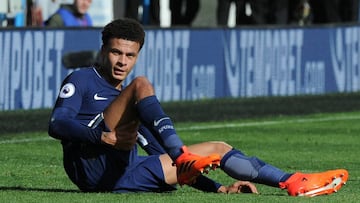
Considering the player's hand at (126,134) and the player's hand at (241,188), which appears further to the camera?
the player's hand at (241,188)

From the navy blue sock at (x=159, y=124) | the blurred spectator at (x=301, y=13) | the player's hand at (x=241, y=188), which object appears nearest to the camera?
the navy blue sock at (x=159, y=124)

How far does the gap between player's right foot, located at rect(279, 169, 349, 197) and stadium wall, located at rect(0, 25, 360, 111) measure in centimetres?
998

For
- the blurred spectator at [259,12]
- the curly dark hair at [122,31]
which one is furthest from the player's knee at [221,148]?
the blurred spectator at [259,12]

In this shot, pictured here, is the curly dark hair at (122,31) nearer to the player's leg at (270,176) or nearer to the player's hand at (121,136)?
the player's hand at (121,136)

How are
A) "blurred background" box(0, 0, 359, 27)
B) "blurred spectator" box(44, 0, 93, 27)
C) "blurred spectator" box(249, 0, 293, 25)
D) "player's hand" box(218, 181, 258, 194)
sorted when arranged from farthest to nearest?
1. "blurred spectator" box(249, 0, 293, 25)
2. "blurred background" box(0, 0, 359, 27)
3. "blurred spectator" box(44, 0, 93, 27)
4. "player's hand" box(218, 181, 258, 194)

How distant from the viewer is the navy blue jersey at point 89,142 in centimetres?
922

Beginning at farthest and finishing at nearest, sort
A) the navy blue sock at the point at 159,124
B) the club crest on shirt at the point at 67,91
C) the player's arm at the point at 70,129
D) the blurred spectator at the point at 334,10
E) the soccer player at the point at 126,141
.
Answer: the blurred spectator at the point at 334,10, the club crest on shirt at the point at 67,91, the player's arm at the point at 70,129, the soccer player at the point at 126,141, the navy blue sock at the point at 159,124

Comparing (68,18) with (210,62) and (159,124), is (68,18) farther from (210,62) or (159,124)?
(159,124)

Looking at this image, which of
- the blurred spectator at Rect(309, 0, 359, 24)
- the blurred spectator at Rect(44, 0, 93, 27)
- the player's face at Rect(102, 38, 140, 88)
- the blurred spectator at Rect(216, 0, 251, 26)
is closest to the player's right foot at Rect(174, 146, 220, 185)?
the player's face at Rect(102, 38, 140, 88)

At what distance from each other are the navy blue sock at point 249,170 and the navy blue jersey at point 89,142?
2.53 ft

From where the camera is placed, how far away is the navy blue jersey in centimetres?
922

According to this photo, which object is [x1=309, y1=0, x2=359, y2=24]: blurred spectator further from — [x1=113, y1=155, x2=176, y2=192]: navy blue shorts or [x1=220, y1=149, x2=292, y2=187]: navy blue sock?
[x1=220, y1=149, x2=292, y2=187]: navy blue sock

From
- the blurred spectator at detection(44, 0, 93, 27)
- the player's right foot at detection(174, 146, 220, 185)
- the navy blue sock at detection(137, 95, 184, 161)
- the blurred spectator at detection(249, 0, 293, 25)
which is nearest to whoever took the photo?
the player's right foot at detection(174, 146, 220, 185)

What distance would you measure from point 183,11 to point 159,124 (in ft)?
60.5
